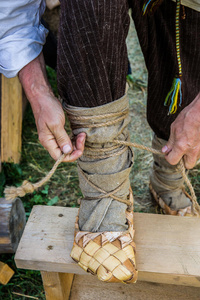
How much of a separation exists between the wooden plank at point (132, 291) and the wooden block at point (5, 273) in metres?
0.30

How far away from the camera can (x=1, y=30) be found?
987 mm

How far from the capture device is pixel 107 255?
36.9 inches

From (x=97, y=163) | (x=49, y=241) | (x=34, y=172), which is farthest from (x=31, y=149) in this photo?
(x=97, y=163)

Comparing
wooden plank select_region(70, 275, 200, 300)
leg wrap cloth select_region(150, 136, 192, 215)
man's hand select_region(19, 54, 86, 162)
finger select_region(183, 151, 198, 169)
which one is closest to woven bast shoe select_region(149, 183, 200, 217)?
leg wrap cloth select_region(150, 136, 192, 215)

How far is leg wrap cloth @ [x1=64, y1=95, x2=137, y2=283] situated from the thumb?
40 millimetres

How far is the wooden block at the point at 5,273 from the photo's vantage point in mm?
1416

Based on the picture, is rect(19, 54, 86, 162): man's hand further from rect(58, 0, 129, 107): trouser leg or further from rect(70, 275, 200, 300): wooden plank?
rect(70, 275, 200, 300): wooden plank

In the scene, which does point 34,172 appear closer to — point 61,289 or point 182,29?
point 61,289

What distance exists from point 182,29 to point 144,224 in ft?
2.18

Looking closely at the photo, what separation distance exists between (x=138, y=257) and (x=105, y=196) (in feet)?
0.76

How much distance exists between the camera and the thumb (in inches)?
37.0

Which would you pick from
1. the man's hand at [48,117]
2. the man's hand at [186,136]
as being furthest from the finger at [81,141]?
the man's hand at [186,136]

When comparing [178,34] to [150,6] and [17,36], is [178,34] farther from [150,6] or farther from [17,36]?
[17,36]

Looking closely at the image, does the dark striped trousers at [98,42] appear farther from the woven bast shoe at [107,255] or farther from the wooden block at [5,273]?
the wooden block at [5,273]
